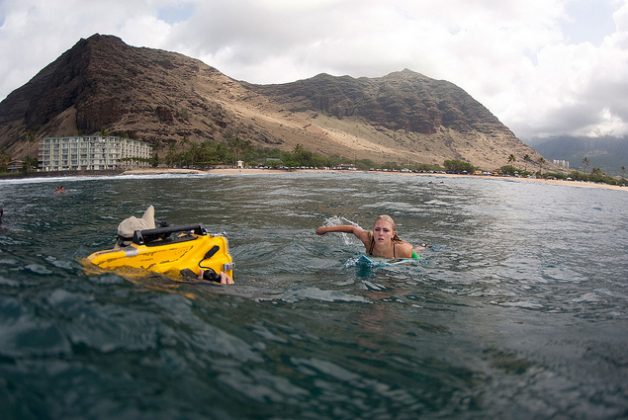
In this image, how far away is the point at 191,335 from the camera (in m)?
4.55

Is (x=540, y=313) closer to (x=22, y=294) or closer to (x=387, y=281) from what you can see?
(x=387, y=281)

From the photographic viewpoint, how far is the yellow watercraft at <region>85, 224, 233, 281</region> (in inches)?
254

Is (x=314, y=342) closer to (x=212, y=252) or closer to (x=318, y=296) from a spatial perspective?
(x=318, y=296)

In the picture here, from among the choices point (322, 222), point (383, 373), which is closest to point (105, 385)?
point (383, 373)

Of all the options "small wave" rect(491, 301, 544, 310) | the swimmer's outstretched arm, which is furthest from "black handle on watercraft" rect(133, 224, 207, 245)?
"small wave" rect(491, 301, 544, 310)

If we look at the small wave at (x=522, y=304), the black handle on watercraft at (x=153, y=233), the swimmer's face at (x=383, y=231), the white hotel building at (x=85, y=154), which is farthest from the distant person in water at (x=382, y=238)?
the white hotel building at (x=85, y=154)

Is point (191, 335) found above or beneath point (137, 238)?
beneath

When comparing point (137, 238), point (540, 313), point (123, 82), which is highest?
point (123, 82)

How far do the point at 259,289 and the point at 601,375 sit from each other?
4872 millimetres

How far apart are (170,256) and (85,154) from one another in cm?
13946

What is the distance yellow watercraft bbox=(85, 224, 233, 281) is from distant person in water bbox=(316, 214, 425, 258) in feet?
9.96

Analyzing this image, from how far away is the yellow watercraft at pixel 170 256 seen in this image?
6.46 m

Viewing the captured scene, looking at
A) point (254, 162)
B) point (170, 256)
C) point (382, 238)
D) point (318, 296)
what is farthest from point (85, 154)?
point (318, 296)

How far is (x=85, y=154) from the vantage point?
12769cm
